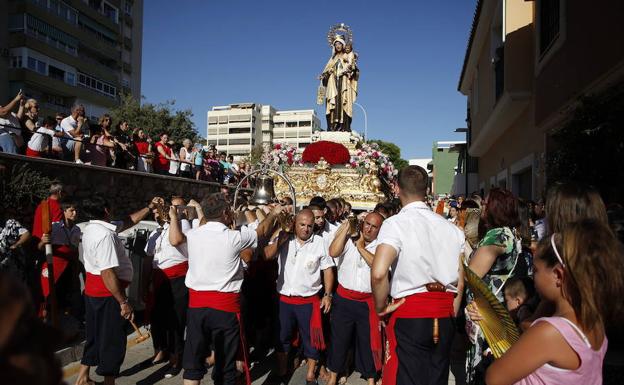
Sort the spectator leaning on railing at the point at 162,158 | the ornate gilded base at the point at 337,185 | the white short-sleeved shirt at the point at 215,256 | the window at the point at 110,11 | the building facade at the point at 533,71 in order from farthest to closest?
the window at the point at 110,11 → the spectator leaning on railing at the point at 162,158 → the ornate gilded base at the point at 337,185 → the building facade at the point at 533,71 → the white short-sleeved shirt at the point at 215,256

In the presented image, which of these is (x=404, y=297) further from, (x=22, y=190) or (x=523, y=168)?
(x=523, y=168)

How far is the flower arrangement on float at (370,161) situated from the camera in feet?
39.1

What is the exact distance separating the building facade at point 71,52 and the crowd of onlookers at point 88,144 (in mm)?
25701

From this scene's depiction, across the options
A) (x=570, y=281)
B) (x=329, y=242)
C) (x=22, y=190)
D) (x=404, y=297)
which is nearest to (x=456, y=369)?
(x=329, y=242)

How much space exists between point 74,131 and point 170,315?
788cm

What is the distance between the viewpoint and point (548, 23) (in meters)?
9.79

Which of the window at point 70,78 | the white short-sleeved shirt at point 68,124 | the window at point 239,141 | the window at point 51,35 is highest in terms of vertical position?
the window at point 51,35

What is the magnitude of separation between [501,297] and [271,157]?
9861 millimetres

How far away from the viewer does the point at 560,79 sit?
8406 millimetres

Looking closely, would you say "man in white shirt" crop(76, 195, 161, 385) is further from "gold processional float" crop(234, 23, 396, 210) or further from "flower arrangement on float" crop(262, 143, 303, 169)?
"flower arrangement on float" crop(262, 143, 303, 169)

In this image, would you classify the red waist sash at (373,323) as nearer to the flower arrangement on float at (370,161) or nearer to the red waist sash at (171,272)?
the red waist sash at (171,272)

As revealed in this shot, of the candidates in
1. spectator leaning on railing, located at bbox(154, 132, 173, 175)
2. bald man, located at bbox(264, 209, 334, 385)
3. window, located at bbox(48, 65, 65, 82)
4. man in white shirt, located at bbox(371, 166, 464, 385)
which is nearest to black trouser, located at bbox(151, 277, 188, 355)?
bald man, located at bbox(264, 209, 334, 385)

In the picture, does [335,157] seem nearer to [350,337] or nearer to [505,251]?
[350,337]

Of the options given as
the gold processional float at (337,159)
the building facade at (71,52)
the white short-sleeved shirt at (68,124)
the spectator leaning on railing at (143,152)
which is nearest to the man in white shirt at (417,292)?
the gold processional float at (337,159)
